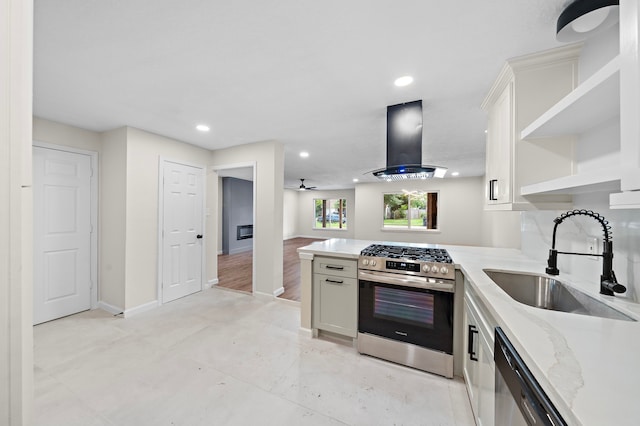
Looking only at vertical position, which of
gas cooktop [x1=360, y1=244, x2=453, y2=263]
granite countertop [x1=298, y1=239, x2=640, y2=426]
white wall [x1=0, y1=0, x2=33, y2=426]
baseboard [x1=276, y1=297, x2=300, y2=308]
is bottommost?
baseboard [x1=276, y1=297, x2=300, y2=308]

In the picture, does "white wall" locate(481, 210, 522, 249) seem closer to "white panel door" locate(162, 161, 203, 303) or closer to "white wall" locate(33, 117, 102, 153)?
"white panel door" locate(162, 161, 203, 303)

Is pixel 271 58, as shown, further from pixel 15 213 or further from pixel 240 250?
pixel 240 250

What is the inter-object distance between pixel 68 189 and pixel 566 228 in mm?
5152

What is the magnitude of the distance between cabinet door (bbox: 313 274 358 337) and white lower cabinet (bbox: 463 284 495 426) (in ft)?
3.10

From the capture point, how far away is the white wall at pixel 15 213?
46cm

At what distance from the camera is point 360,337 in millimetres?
2293

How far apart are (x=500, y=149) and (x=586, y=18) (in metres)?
0.83

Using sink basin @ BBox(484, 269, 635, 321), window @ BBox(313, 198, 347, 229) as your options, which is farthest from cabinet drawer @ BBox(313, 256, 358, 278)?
window @ BBox(313, 198, 347, 229)

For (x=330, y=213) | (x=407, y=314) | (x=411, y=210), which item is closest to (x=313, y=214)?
(x=330, y=213)

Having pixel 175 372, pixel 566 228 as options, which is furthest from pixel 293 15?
pixel 175 372

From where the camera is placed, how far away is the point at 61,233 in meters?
3.03

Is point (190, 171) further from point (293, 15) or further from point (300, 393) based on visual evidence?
point (300, 393)

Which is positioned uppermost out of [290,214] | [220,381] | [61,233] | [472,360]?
[290,214]

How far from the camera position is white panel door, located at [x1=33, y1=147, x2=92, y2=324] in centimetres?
285
